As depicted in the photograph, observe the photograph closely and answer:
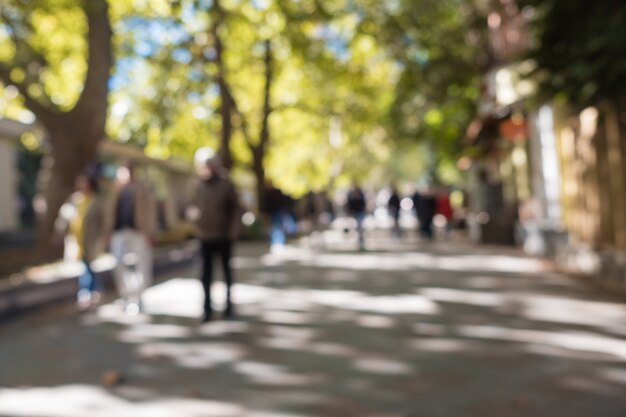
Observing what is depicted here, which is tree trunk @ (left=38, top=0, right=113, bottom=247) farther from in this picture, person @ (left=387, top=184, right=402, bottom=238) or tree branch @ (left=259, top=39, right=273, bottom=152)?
tree branch @ (left=259, top=39, right=273, bottom=152)

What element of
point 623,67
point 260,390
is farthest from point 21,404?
point 623,67

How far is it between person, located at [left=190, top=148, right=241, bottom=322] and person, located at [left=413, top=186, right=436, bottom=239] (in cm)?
1443

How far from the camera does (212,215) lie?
26.8ft

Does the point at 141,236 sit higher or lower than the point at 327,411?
higher

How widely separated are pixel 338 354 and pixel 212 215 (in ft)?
8.89

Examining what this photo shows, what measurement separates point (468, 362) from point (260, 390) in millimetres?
1736

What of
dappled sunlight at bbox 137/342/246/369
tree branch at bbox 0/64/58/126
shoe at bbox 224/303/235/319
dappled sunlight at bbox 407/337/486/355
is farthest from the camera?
tree branch at bbox 0/64/58/126

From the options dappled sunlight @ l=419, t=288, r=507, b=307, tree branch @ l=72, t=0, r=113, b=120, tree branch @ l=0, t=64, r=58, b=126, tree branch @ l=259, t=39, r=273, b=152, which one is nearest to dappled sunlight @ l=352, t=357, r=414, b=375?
dappled sunlight @ l=419, t=288, r=507, b=307

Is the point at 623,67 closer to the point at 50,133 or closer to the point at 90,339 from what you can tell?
the point at 90,339

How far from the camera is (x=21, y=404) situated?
492cm

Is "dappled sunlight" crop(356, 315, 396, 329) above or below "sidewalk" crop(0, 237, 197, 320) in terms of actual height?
below

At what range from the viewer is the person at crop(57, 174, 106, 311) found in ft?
30.9

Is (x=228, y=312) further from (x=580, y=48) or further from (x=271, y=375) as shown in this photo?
(x=580, y=48)

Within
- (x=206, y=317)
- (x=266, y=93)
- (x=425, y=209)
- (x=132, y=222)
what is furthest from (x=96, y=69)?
(x=266, y=93)
